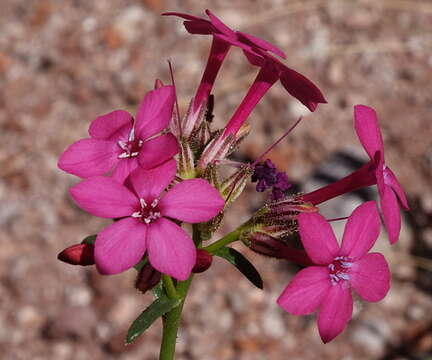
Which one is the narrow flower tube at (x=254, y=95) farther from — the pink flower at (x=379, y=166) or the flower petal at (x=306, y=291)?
the flower petal at (x=306, y=291)

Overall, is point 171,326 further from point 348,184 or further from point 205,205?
point 348,184

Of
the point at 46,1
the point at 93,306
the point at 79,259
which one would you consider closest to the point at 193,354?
the point at 93,306

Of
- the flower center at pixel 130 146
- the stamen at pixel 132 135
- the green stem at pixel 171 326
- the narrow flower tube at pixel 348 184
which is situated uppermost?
the stamen at pixel 132 135

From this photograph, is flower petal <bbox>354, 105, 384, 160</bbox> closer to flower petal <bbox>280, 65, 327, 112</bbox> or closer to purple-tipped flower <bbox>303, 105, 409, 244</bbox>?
purple-tipped flower <bbox>303, 105, 409, 244</bbox>

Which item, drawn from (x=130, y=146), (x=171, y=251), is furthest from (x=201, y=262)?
(x=130, y=146)

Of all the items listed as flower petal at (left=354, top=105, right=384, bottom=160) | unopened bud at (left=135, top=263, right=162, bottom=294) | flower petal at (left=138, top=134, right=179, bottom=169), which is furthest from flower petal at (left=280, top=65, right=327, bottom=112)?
unopened bud at (left=135, top=263, right=162, bottom=294)

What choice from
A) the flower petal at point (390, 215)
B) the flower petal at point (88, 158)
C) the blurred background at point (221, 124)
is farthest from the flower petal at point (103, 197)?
the blurred background at point (221, 124)
